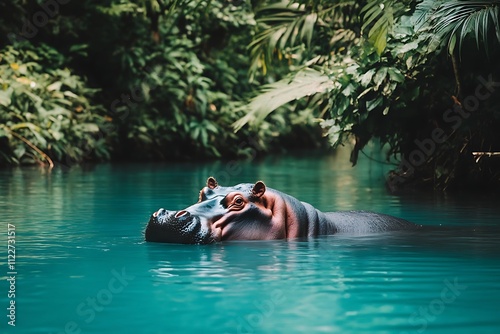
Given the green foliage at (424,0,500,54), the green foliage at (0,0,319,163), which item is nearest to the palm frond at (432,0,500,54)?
the green foliage at (424,0,500,54)

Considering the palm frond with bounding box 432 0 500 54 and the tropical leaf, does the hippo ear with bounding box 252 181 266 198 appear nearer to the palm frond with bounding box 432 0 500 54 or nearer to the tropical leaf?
the tropical leaf

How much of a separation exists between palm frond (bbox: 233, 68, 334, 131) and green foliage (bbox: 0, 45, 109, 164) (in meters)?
8.37

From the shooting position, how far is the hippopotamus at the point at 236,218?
31.8ft

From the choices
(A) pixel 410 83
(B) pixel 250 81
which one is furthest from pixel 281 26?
(A) pixel 410 83

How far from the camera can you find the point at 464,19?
12.3 m

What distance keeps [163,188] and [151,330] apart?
450 inches

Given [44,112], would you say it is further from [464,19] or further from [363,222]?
Result: [363,222]

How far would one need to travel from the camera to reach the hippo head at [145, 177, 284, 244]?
9695 millimetres

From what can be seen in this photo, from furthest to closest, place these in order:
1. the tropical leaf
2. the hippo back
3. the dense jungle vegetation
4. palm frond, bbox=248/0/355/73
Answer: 1. palm frond, bbox=248/0/355/73
2. the dense jungle vegetation
3. the tropical leaf
4. the hippo back

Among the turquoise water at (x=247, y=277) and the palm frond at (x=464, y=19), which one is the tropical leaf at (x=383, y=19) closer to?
the palm frond at (x=464, y=19)

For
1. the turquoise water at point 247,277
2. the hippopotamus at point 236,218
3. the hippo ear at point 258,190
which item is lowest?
the turquoise water at point 247,277

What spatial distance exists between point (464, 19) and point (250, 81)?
6872 mm

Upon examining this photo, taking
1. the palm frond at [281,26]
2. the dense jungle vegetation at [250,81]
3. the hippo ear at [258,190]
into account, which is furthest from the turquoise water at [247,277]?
the palm frond at [281,26]

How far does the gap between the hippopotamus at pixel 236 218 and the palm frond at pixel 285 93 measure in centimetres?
537
